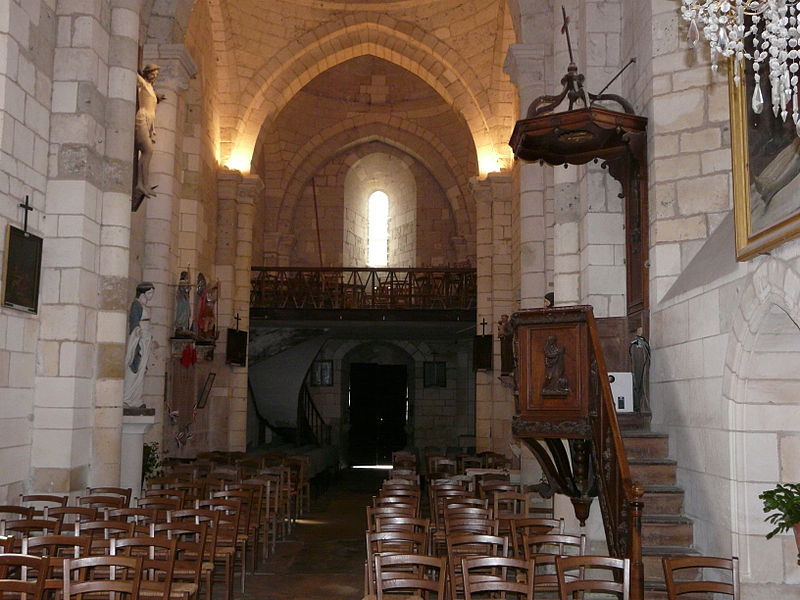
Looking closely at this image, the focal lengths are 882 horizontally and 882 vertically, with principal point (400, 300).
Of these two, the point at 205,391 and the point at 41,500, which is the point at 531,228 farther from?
the point at 41,500

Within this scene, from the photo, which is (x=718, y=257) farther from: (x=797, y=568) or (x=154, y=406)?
(x=154, y=406)

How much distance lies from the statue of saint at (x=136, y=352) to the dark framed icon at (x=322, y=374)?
13.6 metres

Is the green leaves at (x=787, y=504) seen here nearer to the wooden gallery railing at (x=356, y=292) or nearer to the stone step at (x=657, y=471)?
the stone step at (x=657, y=471)

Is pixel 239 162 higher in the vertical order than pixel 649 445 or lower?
higher

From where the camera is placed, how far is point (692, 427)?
6637mm

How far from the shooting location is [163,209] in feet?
39.3

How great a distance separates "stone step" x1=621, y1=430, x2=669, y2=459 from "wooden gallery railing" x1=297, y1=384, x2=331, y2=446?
13928 mm

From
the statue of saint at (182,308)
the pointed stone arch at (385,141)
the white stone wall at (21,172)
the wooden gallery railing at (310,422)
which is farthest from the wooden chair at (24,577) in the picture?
the pointed stone arch at (385,141)

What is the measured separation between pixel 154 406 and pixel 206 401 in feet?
10.2

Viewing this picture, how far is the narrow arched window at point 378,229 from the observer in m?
25.3

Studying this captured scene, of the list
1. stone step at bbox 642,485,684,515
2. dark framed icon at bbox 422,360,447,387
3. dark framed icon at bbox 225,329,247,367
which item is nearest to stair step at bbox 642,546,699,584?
stone step at bbox 642,485,684,515

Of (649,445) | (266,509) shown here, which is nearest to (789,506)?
(649,445)

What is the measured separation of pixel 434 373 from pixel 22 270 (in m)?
16.7

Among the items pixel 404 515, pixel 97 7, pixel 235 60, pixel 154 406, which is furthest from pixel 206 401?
pixel 404 515
